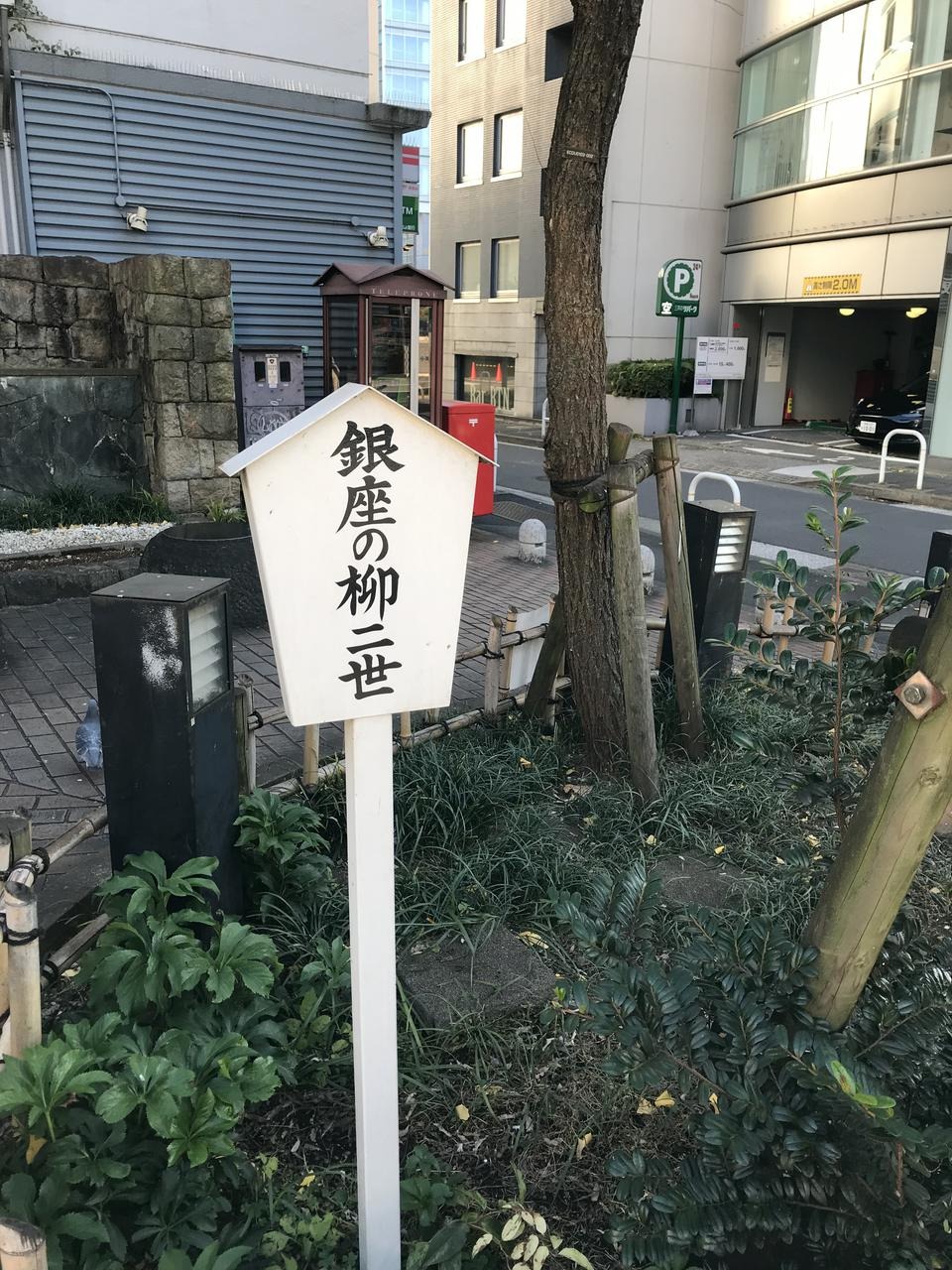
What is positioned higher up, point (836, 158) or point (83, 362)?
point (836, 158)

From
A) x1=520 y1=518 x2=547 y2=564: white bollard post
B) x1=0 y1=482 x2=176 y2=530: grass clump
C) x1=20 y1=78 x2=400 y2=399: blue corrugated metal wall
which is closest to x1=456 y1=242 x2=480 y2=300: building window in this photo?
x1=20 y1=78 x2=400 y2=399: blue corrugated metal wall

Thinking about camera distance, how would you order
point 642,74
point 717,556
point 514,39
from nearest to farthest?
point 717,556 < point 642,74 < point 514,39

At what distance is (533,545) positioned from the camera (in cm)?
960

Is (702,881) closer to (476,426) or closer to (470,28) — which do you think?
(476,426)

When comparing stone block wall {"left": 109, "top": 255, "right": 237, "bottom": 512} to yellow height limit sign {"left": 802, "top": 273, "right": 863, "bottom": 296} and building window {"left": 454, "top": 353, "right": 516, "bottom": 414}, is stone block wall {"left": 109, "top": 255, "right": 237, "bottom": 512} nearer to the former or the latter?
yellow height limit sign {"left": 802, "top": 273, "right": 863, "bottom": 296}

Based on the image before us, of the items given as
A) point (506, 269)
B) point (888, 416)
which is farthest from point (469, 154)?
point (888, 416)

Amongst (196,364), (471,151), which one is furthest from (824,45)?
(196,364)

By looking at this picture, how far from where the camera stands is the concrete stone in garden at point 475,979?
2.89 meters

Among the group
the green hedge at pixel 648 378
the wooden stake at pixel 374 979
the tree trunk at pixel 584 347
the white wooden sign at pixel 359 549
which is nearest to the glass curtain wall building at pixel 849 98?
the green hedge at pixel 648 378

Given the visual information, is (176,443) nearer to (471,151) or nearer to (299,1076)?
(299,1076)

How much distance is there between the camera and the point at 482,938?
10.5 feet

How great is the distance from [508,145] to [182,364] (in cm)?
2032

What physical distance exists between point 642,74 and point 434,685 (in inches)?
933

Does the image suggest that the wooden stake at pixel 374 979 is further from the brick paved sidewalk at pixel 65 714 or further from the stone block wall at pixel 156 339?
the stone block wall at pixel 156 339
